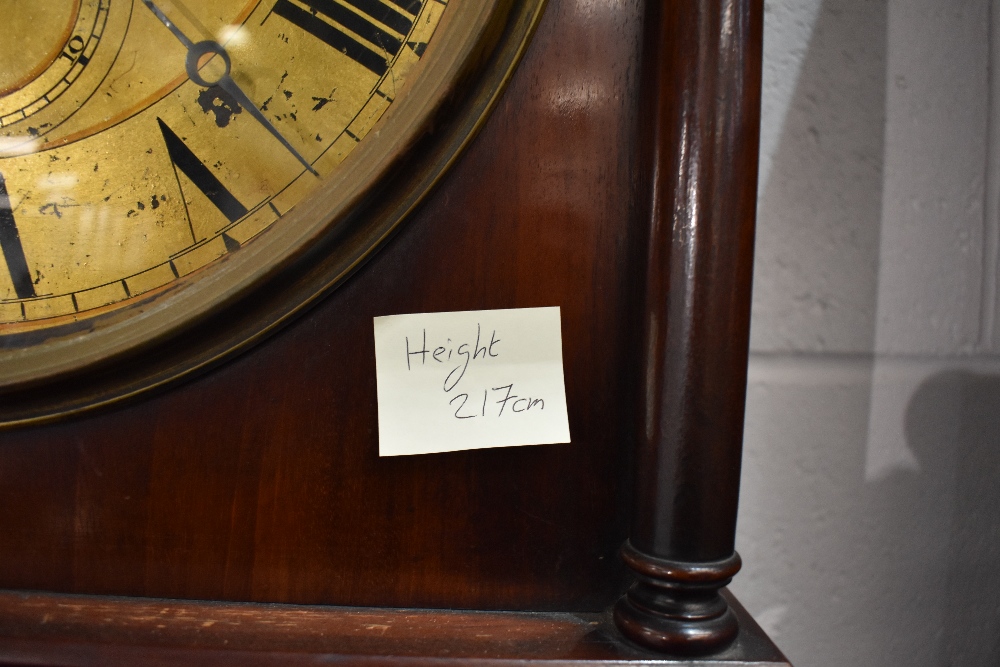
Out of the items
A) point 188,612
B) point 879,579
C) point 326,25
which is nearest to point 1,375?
point 188,612

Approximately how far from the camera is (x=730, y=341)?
12.5 inches

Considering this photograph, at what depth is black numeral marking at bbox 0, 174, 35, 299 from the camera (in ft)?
1.25

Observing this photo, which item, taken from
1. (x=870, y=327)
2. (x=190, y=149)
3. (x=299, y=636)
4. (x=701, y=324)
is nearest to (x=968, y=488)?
(x=870, y=327)

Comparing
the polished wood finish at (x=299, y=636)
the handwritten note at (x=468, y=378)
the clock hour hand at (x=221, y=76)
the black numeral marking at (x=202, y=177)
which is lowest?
the polished wood finish at (x=299, y=636)

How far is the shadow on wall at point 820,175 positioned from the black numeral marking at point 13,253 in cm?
53

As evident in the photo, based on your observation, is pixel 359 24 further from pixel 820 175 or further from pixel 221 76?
pixel 820 175

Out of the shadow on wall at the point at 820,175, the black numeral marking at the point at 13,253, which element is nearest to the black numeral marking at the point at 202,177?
the black numeral marking at the point at 13,253

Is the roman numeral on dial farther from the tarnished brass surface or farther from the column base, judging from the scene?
the column base

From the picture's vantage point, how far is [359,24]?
365 millimetres

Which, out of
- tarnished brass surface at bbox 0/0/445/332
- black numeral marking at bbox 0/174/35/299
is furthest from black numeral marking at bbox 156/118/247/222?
black numeral marking at bbox 0/174/35/299

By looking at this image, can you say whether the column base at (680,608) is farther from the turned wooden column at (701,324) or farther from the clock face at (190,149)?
the clock face at (190,149)

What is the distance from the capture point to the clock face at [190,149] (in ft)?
1.17

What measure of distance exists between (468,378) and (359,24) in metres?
0.22

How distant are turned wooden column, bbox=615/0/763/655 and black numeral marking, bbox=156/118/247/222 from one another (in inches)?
9.9
